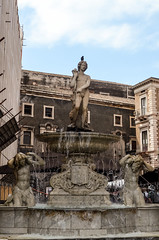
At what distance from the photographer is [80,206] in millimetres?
8961

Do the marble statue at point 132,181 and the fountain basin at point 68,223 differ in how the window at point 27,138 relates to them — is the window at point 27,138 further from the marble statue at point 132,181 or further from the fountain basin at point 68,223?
the fountain basin at point 68,223

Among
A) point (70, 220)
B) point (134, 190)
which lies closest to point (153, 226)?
point (134, 190)

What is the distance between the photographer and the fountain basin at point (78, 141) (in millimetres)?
9211

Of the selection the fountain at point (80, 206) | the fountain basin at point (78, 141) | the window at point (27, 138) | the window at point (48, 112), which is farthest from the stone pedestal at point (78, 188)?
the window at point (48, 112)

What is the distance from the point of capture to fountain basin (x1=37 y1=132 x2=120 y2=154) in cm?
921

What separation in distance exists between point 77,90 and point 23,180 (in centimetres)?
331

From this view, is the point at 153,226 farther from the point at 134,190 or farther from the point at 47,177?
the point at 47,177

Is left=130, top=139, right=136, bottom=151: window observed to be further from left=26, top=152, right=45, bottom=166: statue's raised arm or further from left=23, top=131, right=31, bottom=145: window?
left=26, top=152, right=45, bottom=166: statue's raised arm

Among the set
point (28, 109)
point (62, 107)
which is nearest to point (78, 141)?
point (28, 109)

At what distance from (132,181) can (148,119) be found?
97.2ft

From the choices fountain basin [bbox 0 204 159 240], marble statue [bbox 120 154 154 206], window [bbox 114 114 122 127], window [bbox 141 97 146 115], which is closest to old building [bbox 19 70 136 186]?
window [bbox 114 114 122 127]

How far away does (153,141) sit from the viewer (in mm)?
36625

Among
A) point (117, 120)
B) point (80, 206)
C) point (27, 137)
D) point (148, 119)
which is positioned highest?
point (117, 120)

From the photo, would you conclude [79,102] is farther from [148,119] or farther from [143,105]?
[143,105]
